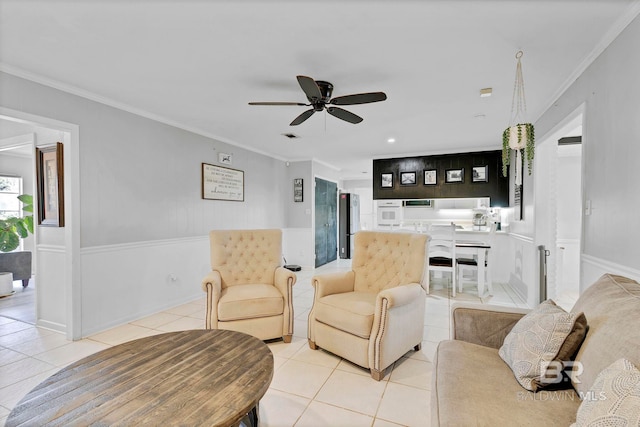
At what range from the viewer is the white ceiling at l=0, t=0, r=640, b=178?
1.70 m

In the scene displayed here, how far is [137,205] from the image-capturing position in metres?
3.35

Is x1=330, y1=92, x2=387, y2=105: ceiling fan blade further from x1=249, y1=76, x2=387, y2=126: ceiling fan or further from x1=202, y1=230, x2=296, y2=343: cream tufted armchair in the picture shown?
x1=202, y1=230, x2=296, y2=343: cream tufted armchair

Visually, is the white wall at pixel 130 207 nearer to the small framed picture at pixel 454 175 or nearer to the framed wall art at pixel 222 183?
the framed wall art at pixel 222 183

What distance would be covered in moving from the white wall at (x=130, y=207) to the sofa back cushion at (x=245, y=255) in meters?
1.06

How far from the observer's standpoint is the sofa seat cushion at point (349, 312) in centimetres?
213

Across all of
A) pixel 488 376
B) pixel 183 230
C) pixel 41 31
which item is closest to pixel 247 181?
pixel 183 230

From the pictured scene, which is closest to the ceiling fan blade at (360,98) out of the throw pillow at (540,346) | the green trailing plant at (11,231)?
the throw pillow at (540,346)

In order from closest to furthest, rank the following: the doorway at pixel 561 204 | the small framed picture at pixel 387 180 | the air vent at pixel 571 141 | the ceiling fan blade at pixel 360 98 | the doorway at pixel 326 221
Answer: the ceiling fan blade at pixel 360 98, the doorway at pixel 561 204, the air vent at pixel 571 141, the small framed picture at pixel 387 180, the doorway at pixel 326 221

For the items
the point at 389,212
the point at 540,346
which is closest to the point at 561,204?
the point at 389,212

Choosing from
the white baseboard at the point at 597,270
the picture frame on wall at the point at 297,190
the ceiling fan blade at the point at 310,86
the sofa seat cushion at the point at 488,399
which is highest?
the ceiling fan blade at the point at 310,86

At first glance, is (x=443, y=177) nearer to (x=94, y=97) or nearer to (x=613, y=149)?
(x=613, y=149)

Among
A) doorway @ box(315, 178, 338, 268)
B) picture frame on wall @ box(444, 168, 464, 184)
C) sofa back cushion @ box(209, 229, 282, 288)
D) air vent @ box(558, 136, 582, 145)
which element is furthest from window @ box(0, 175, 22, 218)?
air vent @ box(558, 136, 582, 145)

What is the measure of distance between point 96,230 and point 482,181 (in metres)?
5.77

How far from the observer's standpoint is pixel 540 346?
122cm
